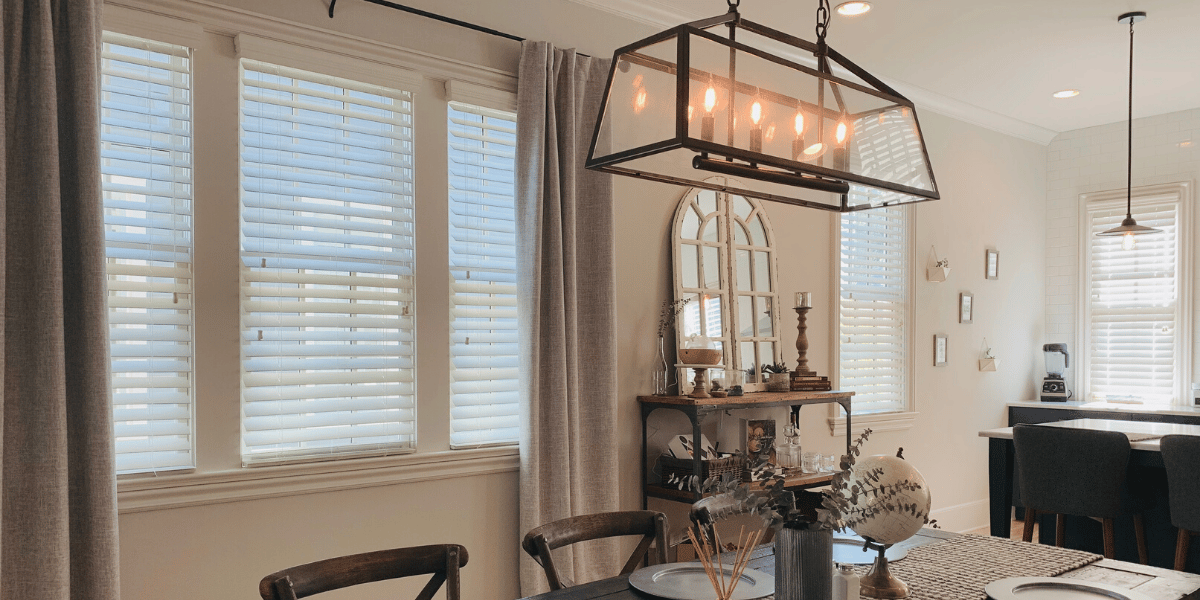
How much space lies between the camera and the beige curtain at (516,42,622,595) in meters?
3.46

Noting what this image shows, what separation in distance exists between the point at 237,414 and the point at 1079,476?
126 inches

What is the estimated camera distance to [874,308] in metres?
5.28

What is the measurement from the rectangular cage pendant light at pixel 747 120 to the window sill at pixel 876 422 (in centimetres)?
293

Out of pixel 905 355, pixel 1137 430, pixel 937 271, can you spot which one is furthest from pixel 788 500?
pixel 937 271

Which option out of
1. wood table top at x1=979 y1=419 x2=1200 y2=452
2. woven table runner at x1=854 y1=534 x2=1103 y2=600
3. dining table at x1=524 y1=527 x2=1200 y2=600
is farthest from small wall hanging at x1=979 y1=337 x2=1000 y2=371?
dining table at x1=524 y1=527 x2=1200 y2=600

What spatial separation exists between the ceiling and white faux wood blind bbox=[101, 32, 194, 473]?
1919 millimetres

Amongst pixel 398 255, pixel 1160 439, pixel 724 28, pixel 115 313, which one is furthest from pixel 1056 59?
pixel 115 313

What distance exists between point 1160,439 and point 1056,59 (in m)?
2.32

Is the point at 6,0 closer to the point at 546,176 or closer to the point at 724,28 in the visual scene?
the point at 546,176

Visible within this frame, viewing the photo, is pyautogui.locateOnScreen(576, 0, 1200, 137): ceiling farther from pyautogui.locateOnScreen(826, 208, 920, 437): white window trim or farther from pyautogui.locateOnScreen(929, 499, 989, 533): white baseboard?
pyautogui.locateOnScreen(929, 499, 989, 533): white baseboard

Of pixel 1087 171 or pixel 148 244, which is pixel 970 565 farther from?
pixel 1087 171

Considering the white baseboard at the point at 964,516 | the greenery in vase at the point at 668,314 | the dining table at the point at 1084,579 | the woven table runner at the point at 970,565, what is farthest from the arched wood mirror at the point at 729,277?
the white baseboard at the point at 964,516

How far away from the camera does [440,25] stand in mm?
3410

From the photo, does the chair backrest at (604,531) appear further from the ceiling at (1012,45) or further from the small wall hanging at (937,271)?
the small wall hanging at (937,271)
